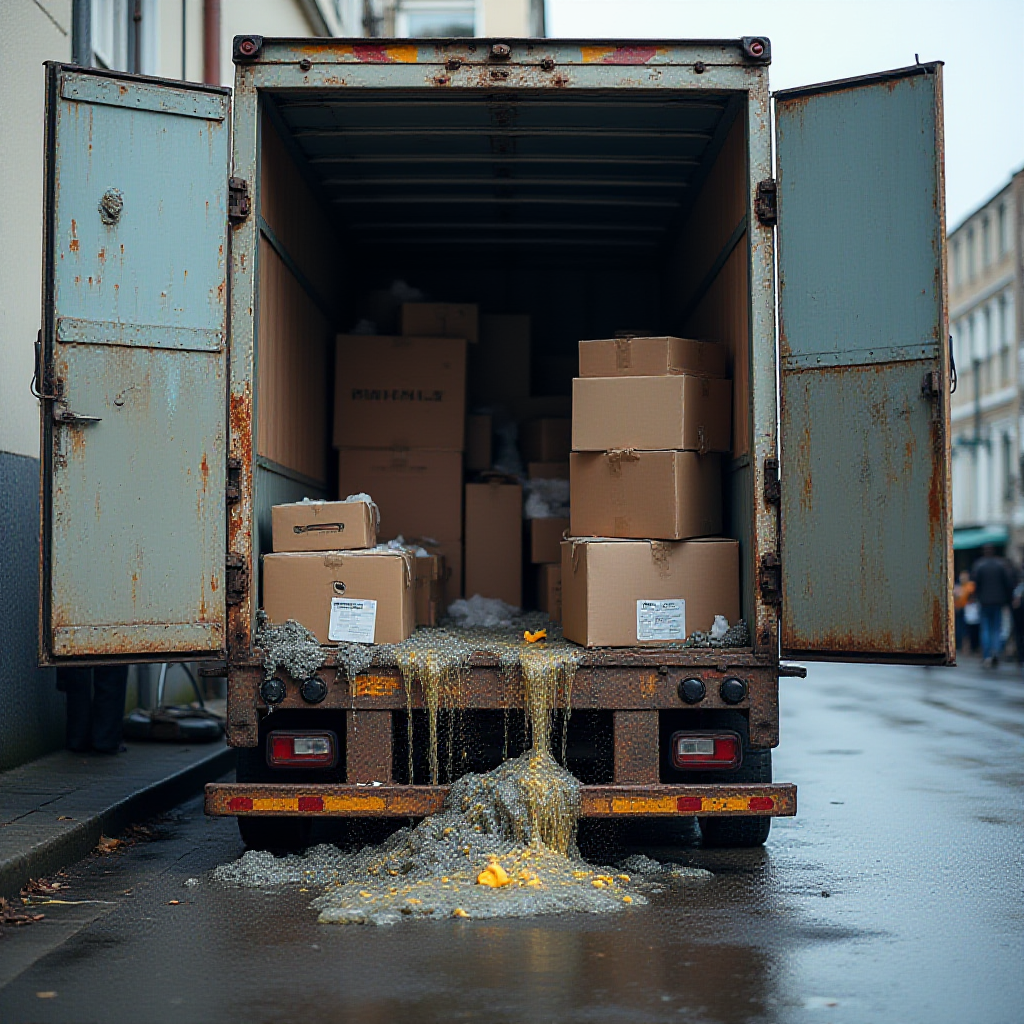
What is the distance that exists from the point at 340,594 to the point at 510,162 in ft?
9.43

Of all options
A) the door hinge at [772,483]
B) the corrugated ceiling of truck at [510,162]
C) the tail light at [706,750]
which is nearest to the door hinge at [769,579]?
the door hinge at [772,483]

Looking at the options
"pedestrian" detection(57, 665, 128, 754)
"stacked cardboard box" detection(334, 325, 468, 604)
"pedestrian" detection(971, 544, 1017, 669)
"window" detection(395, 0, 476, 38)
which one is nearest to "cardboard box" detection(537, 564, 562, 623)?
"stacked cardboard box" detection(334, 325, 468, 604)

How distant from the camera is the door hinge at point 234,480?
5.95m

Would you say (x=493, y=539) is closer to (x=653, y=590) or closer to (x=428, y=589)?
(x=428, y=589)

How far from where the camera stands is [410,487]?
332 inches

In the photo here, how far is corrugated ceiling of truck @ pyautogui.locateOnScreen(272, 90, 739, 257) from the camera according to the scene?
6.66 meters

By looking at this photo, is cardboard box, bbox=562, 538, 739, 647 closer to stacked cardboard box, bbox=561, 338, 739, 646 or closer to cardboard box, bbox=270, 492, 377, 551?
stacked cardboard box, bbox=561, 338, 739, 646

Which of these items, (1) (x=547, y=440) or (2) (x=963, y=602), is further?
(2) (x=963, y=602)

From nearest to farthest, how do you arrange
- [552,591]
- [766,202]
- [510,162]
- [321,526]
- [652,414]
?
[766,202] < [321,526] < [652,414] < [552,591] < [510,162]

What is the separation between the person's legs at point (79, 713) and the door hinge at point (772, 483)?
469 cm

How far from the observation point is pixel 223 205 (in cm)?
594

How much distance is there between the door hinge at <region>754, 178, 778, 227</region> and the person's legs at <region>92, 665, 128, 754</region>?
15.9 feet

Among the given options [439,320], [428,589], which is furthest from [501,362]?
[428,589]

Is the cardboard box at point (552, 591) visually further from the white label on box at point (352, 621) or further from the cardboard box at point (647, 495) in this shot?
the white label on box at point (352, 621)
